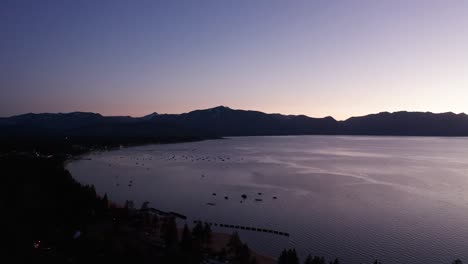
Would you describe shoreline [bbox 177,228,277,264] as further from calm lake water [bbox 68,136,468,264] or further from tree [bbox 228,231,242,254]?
tree [bbox 228,231,242,254]

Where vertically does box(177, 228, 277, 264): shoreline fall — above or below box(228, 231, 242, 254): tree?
below

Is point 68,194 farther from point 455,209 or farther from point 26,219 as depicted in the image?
point 455,209

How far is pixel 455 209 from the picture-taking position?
107 feet

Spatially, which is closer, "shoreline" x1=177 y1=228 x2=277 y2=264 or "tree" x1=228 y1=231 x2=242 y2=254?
"tree" x1=228 y1=231 x2=242 y2=254

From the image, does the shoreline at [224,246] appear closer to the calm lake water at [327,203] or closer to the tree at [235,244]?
the calm lake water at [327,203]

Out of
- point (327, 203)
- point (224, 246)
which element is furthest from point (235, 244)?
point (327, 203)

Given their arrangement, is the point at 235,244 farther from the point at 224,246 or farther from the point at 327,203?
the point at 327,203

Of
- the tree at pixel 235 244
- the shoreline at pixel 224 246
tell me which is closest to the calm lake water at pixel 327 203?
the shoreline at pixel 224 246

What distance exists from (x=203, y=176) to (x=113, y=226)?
104 ft

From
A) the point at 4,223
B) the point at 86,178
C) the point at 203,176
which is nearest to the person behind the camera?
the point at 4,223

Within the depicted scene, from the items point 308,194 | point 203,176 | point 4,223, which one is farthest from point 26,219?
point 203,176

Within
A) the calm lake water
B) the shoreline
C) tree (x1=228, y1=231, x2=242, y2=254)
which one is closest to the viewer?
tree (x1=228, y1=231, x2=242, y2=254)

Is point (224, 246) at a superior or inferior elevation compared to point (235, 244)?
inferior

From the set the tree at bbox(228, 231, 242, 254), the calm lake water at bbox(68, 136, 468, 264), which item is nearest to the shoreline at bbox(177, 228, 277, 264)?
the calm lake water at bbox(68, 136, 468, 264)
